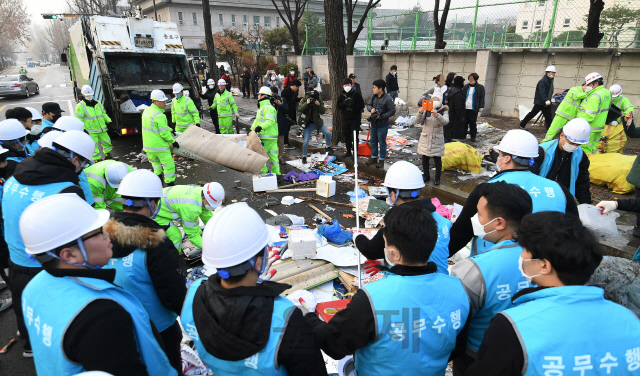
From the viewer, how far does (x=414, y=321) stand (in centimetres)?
144

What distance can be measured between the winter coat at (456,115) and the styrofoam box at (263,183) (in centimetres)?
464

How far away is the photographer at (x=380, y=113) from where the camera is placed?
6762mm

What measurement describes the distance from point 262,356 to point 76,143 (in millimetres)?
2892

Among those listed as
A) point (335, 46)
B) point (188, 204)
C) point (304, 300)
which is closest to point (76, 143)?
point (188, 204)

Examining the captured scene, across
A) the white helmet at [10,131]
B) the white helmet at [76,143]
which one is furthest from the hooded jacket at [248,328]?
the white helmet at [10,131]

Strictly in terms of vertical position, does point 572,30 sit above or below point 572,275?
above

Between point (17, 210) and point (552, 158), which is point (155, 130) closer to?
point (17, 210)

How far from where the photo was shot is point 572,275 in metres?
1.27

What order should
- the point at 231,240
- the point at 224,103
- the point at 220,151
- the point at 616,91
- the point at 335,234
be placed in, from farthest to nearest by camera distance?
the point at 224,103
the point at 220,151
the point at 616,91
the point at 335,234
the point at 231,240

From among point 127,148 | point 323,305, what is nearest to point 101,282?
point 323,305

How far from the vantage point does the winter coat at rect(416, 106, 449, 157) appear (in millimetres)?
5941

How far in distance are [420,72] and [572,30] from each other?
4.84m

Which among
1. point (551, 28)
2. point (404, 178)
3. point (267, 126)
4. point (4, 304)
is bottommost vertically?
point (4, 304)

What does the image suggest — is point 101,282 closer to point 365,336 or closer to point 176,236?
point 365,336
